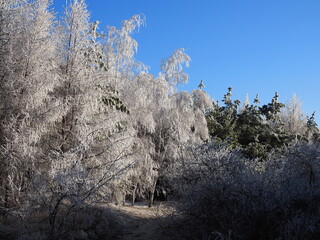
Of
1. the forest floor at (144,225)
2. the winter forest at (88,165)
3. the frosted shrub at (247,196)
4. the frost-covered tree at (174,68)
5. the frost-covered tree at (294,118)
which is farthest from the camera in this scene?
the frost-covered tree at (294,118)

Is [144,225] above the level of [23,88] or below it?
below

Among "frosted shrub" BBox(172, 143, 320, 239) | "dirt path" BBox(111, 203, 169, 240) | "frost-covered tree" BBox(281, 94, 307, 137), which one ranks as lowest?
"dirt path" BBox(111, 203, 169, 240)

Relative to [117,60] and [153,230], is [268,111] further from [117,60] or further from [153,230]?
[153,230]

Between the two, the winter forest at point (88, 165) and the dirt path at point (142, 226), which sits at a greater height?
the winter forest at point (88, 165)

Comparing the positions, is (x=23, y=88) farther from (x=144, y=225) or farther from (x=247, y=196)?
(x=247, y=196)

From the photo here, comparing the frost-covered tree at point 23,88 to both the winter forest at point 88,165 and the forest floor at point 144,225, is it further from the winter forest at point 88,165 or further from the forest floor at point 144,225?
the forest floor at point 144,225

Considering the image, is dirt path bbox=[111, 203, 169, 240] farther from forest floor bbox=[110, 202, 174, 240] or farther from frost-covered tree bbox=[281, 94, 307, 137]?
frost-covered tree bbox=[281, 94, 307, 137]

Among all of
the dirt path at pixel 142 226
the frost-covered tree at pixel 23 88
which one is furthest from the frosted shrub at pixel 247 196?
the frost-covered tree at pixel 23 88

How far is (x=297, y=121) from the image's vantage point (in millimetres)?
31672

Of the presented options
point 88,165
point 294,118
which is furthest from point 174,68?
point 294,118

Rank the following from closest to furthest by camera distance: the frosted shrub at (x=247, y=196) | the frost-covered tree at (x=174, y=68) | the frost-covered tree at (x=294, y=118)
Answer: the frosted shrub at (x=247, y=196)
the frost-covered tree at (x=174, y=68)
the frost-covered tree at (x=294, y=118)

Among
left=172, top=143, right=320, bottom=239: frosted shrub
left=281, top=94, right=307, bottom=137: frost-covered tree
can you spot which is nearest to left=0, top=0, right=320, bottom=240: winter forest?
left=172, top=143, right=320, bottom=239: frosted shrub

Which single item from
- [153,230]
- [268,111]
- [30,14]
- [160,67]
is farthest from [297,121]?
[30,14]

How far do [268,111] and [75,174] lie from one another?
2453 cm
